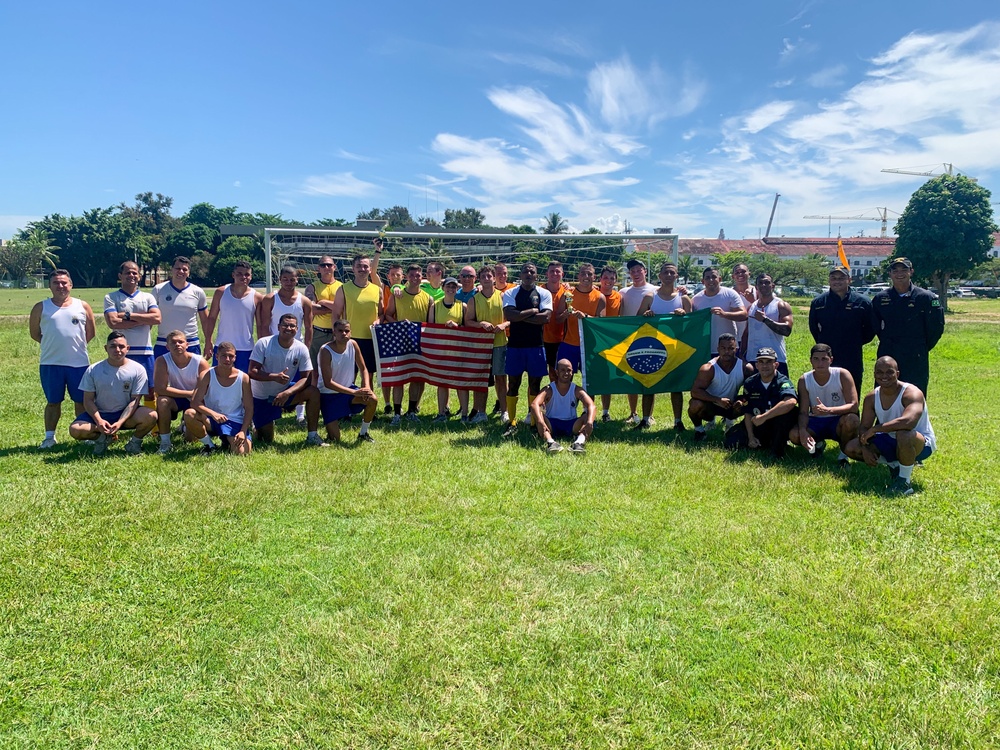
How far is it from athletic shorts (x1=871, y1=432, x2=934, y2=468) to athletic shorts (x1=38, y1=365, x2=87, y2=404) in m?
8.29

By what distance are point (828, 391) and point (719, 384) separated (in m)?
1.21

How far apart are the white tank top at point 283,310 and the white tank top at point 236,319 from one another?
0.84 ft

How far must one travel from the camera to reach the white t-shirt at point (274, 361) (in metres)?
7.21

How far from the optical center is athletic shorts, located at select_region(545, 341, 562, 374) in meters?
8.34

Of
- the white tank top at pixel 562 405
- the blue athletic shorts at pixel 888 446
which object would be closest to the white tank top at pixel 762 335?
the blue athletic shorts at pixel 888 446

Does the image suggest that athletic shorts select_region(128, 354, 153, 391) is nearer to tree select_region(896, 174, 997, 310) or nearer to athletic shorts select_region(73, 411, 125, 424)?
athletic shorts select_region(73, 411, 125, 424)

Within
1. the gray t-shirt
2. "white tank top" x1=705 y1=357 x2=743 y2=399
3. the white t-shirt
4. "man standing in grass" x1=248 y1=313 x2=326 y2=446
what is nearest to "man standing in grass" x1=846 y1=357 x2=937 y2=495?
"white tank top" x1=705 y1=357 x2=743 y2=399

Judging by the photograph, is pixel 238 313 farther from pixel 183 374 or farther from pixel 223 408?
pixel 223 408

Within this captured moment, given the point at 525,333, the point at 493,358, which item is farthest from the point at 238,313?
the point at 525,333

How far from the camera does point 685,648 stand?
3266mm

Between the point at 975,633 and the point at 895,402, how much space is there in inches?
119

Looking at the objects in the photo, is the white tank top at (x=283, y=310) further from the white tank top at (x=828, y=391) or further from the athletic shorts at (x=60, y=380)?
the white tank top at (x=828, y=391)

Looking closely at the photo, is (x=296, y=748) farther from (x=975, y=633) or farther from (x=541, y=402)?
(x=541, y=402)

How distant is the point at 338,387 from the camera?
7281mm
